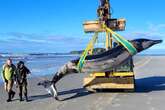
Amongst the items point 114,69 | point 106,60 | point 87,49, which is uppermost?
point 87,49

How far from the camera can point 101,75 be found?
17.1m

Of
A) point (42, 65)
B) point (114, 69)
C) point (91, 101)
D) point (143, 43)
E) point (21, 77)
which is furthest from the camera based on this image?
point (42, 65)

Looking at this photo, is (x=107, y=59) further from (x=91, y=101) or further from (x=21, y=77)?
(x=21, y=77)

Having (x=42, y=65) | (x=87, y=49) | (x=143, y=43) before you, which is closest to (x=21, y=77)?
(x=87, y=49)

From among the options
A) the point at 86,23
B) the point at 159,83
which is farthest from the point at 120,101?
the point at 159,83

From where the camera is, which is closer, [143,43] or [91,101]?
[91,101]

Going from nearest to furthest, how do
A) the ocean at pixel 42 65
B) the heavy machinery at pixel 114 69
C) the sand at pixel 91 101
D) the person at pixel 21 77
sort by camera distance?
the sand at pixel 91 101, the person at pixel 21 77, the heavy machinery at pixel 114 69, the ocean at pixel 42 65

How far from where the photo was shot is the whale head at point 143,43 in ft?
49.8

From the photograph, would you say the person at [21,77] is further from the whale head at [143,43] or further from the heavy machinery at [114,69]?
the whale head at [143,43]

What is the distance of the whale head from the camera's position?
1517cm

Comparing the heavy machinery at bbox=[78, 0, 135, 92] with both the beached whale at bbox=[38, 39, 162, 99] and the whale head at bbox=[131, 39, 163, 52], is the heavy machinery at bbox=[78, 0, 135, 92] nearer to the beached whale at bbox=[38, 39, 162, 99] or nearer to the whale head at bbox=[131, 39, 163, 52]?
the beached whale at bbox=[38, 39, 162, 99]

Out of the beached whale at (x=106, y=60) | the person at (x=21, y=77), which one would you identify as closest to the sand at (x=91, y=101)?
the person at (x=21, y=77)

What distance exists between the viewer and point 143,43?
15.3 m

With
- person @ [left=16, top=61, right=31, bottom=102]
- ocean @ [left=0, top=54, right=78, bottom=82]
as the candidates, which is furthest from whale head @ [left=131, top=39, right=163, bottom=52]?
ocean @ [left=0, top=54, right=78, bottom=82]
